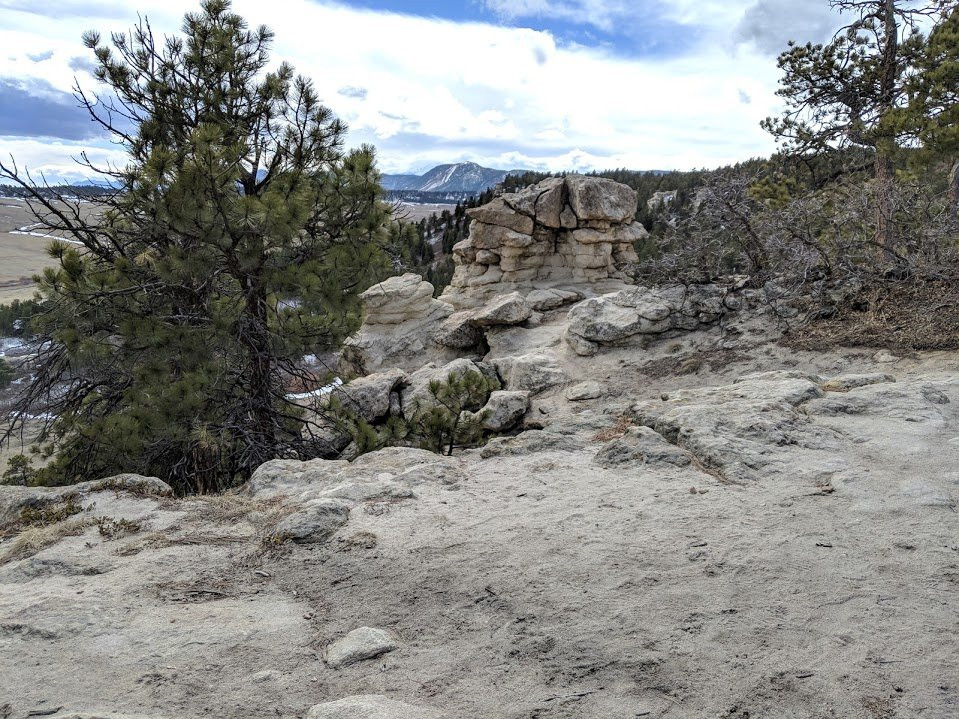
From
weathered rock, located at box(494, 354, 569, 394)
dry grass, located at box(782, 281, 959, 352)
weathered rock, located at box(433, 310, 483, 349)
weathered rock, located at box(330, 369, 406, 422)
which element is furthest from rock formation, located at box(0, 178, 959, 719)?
weathered rock, located at box(433, 310, 483, 349)

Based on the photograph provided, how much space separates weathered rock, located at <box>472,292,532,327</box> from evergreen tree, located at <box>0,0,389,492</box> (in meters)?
7.25

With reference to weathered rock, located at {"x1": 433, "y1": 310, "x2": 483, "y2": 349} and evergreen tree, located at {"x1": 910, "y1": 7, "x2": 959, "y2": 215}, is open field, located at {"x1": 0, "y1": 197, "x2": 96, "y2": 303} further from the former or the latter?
evergreen tree, located at {"x1": 910, "y1": 7, "x2": 959, "y2": 215}

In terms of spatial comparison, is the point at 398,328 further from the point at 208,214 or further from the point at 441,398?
the point at 208,214

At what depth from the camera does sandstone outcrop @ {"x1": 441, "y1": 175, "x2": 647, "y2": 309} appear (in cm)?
1864

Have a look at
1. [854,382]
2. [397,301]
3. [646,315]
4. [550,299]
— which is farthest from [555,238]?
[854,382]

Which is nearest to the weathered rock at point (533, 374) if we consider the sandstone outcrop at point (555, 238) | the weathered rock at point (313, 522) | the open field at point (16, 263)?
the sandstone outcrop at point (555, 238)

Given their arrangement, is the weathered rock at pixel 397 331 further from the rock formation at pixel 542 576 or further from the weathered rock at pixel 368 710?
the weathered rock at pixel 368 710

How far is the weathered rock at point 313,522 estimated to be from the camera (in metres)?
4.00

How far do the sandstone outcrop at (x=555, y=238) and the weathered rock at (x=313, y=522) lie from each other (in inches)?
587

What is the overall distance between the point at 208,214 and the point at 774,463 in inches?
238

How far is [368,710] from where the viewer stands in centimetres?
237

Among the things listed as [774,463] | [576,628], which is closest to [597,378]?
[774,463]

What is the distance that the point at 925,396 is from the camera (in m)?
5.64

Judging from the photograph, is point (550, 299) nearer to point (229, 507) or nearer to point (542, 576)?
point (229, 507)
